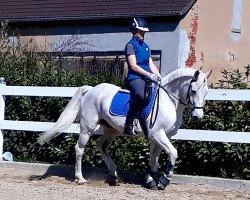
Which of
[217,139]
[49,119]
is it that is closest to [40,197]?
[217,139]

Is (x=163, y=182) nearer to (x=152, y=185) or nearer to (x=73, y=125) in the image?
(x=152, y=185)

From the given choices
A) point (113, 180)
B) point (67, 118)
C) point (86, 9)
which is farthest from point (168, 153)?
point (86, 9)

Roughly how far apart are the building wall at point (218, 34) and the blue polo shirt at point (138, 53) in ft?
39.5

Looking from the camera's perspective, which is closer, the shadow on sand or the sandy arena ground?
the sandy arena ground

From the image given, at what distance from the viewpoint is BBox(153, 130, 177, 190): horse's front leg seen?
10.7m

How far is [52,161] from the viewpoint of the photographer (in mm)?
13828

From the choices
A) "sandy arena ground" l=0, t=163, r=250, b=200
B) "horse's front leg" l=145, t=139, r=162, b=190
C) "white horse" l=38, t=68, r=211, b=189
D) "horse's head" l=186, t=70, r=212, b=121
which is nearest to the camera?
"sandy arena ground" l=0, t=163, r=250, b=200

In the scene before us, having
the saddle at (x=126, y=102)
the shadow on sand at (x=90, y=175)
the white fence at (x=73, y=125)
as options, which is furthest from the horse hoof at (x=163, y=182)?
the white fence at (x=73, y=125)

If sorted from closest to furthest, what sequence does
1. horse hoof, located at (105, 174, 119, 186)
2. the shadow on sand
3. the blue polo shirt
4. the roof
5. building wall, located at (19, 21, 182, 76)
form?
the blue polo shirt < horse hoof, located at (105, 174, 119, 186) < the shadow on sand < the roof < building wall, located at (19, 21, 182, 76)

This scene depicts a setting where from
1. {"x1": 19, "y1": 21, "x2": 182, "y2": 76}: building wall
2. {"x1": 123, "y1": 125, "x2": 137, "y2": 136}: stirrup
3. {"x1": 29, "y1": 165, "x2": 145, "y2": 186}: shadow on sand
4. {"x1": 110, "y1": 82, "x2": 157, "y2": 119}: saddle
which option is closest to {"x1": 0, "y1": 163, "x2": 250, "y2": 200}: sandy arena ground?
{"x1": 29, "y1": 165, "x2": 145, "y2": 186}: shadow on sand

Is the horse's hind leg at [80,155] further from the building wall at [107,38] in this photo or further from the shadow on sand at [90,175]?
the building wall at [107,38]

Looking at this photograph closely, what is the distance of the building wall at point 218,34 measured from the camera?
2341cm

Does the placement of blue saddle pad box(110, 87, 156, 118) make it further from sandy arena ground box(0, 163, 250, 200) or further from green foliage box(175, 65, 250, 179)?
green foliage box(175, 65, 250, 179)

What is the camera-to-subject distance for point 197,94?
10695 millimetres
